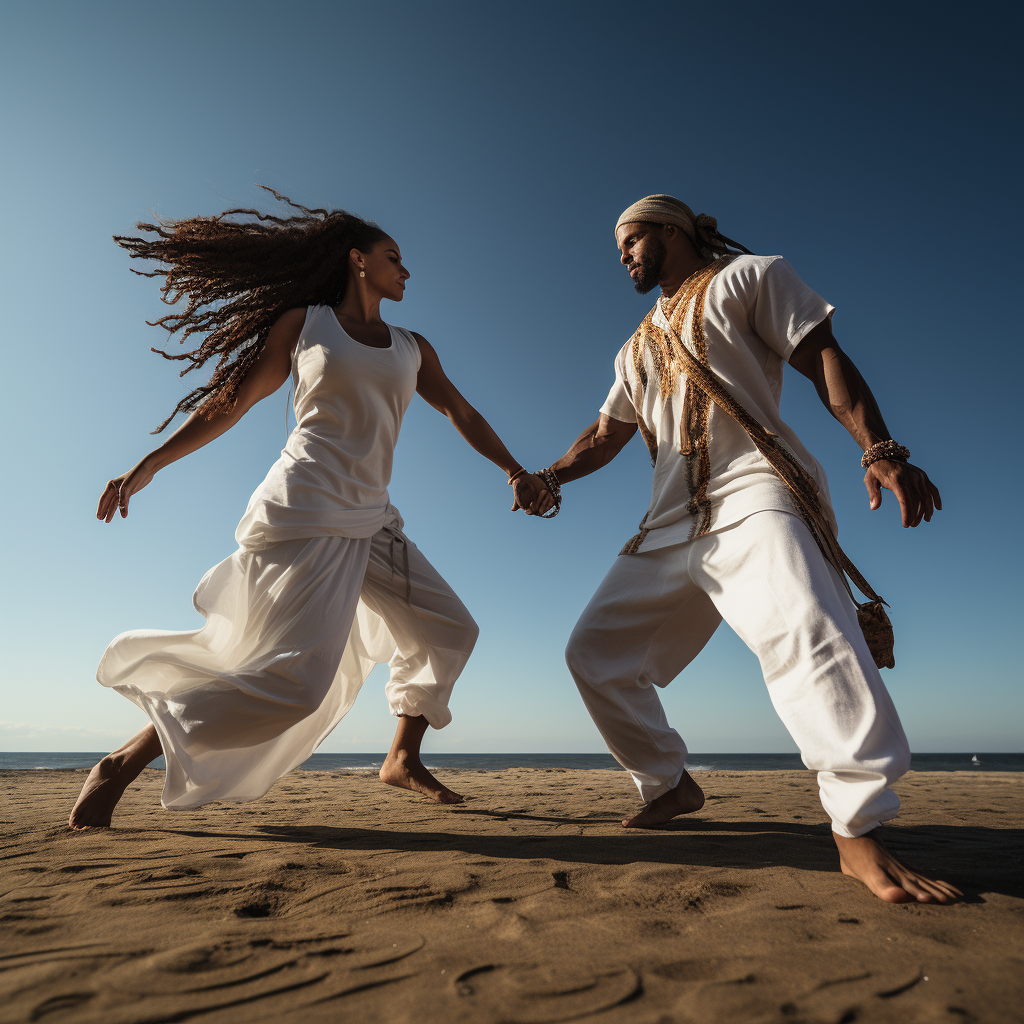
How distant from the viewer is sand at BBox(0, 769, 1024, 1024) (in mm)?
1196

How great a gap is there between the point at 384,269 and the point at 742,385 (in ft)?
6.95

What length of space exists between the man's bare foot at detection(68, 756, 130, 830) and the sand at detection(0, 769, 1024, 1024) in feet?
0.34

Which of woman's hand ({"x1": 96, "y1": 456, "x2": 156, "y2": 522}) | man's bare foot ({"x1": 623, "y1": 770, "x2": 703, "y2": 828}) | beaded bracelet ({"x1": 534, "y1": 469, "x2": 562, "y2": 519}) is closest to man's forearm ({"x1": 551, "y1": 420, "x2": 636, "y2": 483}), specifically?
beaded bracelet ({"x1": 534, "y1": 469, "x2": 562, "y2": 519})

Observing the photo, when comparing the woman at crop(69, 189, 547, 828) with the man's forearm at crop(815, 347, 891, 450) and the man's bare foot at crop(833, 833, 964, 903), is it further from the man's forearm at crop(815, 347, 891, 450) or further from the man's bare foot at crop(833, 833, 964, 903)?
the man's bare foot at crop(833, 833, 964, 903)

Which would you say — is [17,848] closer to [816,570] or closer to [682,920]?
[682,920]

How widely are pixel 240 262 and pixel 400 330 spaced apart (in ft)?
3.30

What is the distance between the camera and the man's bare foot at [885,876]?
69.2 inches

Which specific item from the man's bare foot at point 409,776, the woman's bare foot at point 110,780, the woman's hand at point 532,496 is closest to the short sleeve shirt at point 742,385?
the woman's hand at point 532,496

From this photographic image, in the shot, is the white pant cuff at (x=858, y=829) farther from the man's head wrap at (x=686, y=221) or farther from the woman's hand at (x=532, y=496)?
the man's head wrap at (x=686, y=221)

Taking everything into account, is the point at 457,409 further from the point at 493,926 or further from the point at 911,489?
the point at 493,926

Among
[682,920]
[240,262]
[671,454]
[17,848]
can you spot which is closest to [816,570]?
[671,454]

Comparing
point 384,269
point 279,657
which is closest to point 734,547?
point 279,657

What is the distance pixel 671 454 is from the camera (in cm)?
300

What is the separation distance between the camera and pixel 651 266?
3383 millimetres
